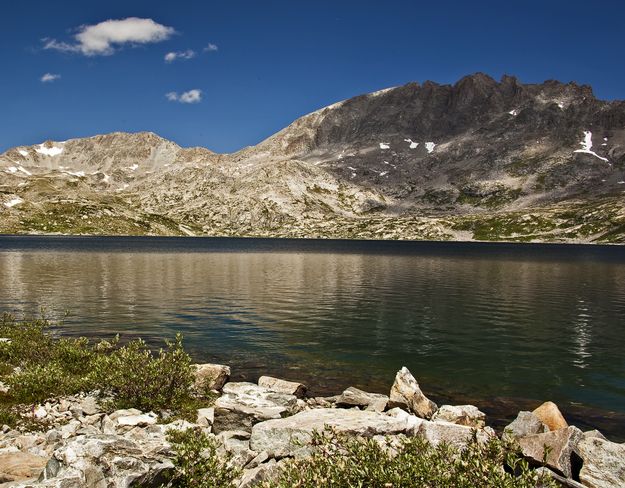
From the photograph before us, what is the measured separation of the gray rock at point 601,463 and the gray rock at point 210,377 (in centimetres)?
1818

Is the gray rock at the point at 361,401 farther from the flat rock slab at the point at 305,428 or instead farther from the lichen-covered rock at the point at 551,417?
the lichen-covered rock at the point at 551,417

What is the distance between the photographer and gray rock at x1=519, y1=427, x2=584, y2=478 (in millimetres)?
16094

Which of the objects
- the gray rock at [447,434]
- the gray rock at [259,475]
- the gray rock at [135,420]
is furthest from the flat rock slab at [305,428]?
the gray rock at [135,420]

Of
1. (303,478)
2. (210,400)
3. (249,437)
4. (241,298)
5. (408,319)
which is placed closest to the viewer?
(303,478)

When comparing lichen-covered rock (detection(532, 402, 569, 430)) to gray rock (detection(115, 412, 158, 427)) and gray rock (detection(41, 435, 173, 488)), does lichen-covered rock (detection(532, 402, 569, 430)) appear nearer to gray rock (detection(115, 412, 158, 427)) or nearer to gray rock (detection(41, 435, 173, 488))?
gray rock (detection(41, 435, 173, 488))

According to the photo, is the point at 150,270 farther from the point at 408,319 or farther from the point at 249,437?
the point at 249,437

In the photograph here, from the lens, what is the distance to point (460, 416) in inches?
880

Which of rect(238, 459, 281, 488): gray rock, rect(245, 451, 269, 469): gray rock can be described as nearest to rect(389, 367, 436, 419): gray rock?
rect(245, 451, 269, 469): gray rock

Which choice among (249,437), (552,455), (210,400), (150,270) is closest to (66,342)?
(210,400)

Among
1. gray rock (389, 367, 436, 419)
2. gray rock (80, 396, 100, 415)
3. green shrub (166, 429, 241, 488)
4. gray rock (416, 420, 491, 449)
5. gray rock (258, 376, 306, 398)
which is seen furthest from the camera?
gray rock (258, 376, 306, 398)

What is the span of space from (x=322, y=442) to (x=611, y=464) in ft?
32.9

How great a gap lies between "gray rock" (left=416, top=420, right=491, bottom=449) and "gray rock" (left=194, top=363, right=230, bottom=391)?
43.2 ft

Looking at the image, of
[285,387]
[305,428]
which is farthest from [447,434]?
[285,387]

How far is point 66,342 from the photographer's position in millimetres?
33031
